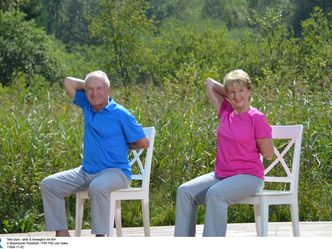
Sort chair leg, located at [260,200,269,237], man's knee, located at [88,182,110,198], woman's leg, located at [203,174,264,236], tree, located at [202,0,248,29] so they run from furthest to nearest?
tree, located at [202,0,248,29], man's knee, located at [88,182,110,198], chair leg, located at [260,200,269,237], woman's leg, located at [203,174,264,236]

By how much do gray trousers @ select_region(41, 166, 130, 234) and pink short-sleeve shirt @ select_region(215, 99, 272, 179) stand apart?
66 centimetres

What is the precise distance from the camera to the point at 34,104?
9367 mm

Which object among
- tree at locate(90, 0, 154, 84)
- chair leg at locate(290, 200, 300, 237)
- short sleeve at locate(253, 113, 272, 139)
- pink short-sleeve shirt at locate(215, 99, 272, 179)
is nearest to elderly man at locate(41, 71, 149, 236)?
pink short-sleeve shirt at locate(215, 99, 272, 179)

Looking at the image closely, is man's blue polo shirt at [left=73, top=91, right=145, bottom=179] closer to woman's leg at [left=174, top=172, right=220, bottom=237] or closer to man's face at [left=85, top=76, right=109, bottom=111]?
man's face at [left=85, top=76, right=109, bottom=111]

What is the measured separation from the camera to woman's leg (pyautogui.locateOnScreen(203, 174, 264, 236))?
4992mm

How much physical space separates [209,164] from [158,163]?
475 millimetres

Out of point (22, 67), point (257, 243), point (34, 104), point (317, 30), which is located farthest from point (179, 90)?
point (22, 67)

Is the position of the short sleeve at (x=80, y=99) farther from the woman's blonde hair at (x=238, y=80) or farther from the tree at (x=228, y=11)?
the tree at (x=228, y=11)

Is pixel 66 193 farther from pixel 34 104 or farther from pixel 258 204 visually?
pixel 34 104

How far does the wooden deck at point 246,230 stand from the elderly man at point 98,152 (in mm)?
991

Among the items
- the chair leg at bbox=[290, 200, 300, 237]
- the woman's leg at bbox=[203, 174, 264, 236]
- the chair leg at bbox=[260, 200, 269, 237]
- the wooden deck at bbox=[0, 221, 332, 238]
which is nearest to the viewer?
the woman's leg at bbox=[203, 174, 264, 236]

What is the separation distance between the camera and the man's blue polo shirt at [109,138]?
5.61m

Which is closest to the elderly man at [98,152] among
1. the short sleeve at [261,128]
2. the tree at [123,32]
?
the short sleeve at [261,128]

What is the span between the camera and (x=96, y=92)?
569cm
